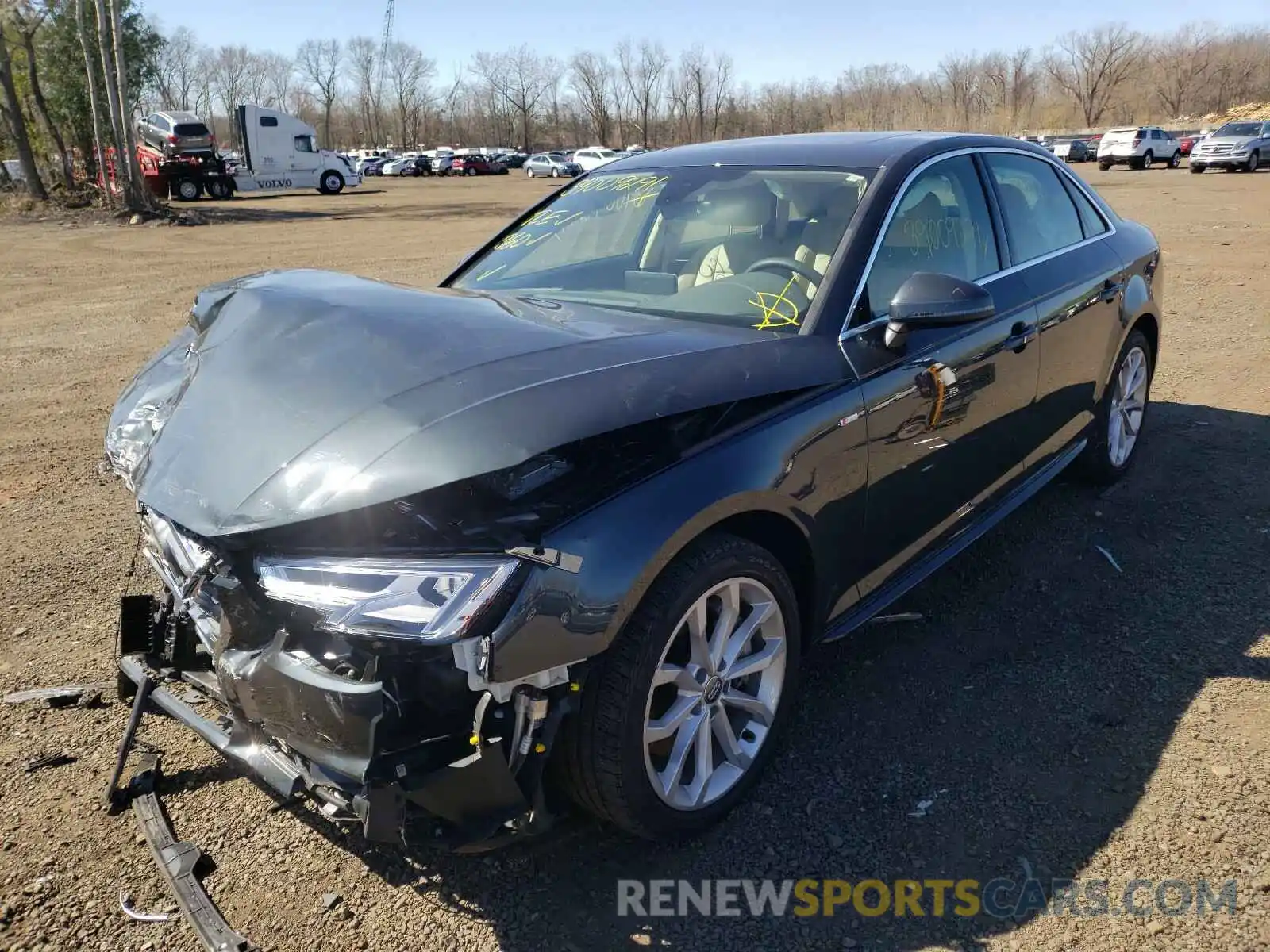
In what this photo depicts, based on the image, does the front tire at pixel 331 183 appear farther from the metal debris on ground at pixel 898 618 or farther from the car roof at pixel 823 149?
the metal debris on ground at pixel 898 618

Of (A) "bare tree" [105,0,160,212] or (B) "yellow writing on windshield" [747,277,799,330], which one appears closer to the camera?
(B) "yellow writing on windshield" [747,277,799,330]

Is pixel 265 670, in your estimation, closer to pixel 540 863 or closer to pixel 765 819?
pixel 540 863

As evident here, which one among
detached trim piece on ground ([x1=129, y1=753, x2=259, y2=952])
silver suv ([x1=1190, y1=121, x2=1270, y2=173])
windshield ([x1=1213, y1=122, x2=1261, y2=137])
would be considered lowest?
detached trim piece on ground ([x1=129, y1=753, x2=259, y2=952])

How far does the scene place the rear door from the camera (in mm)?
3934

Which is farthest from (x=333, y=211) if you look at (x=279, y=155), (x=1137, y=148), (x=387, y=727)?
(x=1137, y=148)

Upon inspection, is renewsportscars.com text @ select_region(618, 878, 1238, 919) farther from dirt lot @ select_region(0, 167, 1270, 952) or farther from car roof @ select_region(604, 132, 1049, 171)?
car roof @ select_region(604, 132, 1049, 171)

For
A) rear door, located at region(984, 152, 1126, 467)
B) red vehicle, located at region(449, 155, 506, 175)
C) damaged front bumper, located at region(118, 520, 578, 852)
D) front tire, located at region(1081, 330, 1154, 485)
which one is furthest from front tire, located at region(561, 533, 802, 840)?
red vehicle, located at region(449, 155, 506, 175)

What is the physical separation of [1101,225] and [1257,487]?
5.38 feet

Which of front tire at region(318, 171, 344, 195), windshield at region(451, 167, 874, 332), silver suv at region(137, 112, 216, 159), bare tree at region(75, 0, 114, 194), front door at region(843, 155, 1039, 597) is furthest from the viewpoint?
front tire at region(318, 171, 344, 195)

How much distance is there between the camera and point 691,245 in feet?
11.4

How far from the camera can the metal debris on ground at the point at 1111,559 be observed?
13.7ft

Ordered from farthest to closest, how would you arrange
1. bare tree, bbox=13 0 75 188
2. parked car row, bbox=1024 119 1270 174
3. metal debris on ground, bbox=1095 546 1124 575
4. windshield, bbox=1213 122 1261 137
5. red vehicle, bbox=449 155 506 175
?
red vehicle, bbox=449 155 506 175 < windshield, bbox=1213 122 1261 137 < parked car row, bbox=1024 119 1270 174 < bare tree, bbox=13 0 75 188 < metal debris on ground, bbox=1095 546 1124 575

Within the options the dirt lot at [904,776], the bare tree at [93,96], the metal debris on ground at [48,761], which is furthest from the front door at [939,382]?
the bare tree at [93,96]

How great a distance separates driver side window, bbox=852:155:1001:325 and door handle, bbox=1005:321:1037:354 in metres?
0.25
